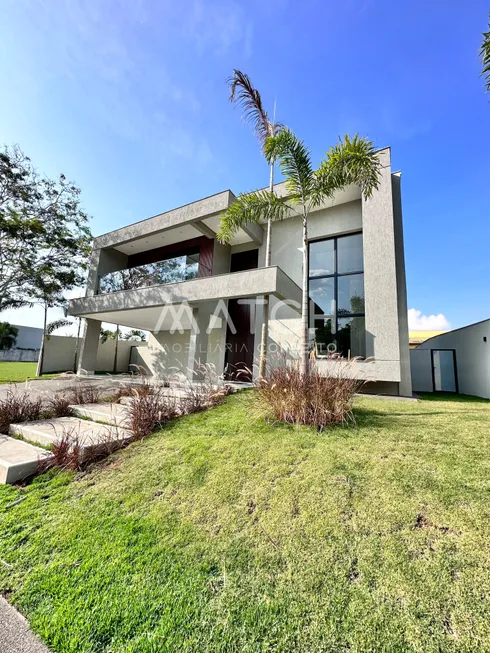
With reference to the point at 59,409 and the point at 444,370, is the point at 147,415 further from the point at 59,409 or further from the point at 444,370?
the point at 444,370

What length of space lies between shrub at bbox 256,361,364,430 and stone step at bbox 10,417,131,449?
2565 mm

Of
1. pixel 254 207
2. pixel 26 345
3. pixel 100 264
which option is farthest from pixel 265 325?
pixel 26 345

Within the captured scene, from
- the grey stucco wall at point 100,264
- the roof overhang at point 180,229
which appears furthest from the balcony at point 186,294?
the roof overhang at point 180,229

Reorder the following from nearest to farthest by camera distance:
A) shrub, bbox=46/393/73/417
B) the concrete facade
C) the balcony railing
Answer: shrub, bbox=46/393/73/417 < the concrete facade < the balcony railing

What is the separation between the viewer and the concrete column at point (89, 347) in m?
13.9

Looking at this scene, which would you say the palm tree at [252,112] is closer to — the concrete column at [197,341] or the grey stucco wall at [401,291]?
the concrete column at [197,341]

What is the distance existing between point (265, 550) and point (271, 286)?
6.86 metres

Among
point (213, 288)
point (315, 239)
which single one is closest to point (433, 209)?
point (315, 239)

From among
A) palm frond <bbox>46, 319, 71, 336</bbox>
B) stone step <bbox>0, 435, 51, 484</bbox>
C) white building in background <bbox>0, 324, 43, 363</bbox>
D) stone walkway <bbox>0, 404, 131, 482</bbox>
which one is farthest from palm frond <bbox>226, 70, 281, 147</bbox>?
white building in background <bbox>0, 324, 43, 363</bbox>

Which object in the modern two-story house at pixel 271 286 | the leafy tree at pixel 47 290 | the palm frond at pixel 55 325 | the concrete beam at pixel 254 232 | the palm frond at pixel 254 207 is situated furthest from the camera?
the palm frond at pixel 55 325

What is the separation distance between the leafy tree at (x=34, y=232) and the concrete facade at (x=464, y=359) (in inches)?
780

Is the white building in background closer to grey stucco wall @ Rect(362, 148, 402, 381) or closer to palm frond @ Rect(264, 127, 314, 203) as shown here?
palm frond @ Rect(264, 127, 314, 203)

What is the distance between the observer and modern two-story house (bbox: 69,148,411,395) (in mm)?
8750

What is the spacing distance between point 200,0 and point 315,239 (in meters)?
7.67
